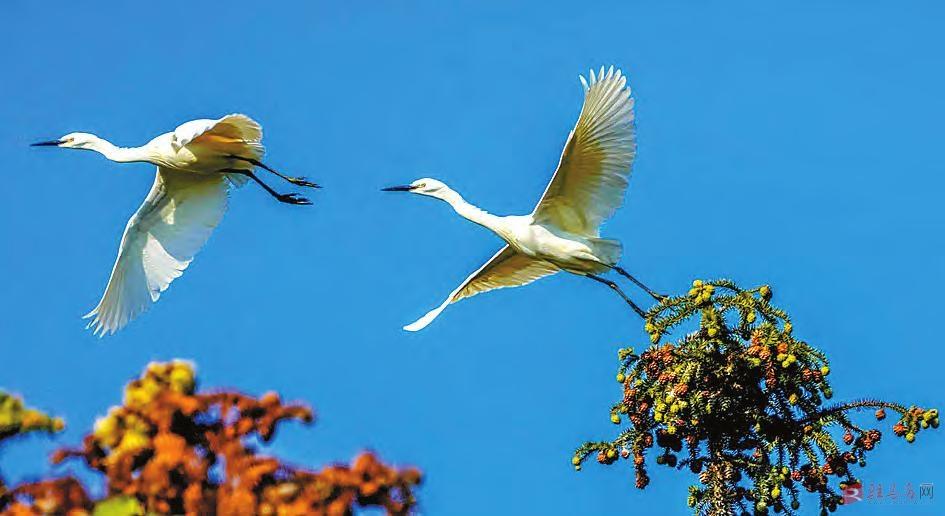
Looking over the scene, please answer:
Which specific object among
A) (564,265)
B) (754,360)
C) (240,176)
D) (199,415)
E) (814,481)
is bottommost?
(199,415)

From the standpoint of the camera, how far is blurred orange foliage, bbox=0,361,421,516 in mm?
6148

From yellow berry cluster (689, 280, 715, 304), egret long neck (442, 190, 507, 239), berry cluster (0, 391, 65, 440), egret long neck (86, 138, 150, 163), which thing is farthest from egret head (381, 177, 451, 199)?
berry cluster (0, 391, 65, 440)

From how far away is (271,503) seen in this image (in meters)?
6.12

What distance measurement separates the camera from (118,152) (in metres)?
19.3

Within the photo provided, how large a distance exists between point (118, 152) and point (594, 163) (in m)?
7.12

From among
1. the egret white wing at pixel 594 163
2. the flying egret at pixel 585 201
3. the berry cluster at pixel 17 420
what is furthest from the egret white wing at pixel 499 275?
the berry cluster at pixel 17 420

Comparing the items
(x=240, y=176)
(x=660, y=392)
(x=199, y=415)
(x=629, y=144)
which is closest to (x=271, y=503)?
(x=199, y=415)

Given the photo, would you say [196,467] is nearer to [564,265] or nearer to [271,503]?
[271,503]

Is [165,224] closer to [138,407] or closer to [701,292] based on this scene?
[701,292]

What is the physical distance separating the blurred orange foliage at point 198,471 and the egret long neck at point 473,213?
403 inches

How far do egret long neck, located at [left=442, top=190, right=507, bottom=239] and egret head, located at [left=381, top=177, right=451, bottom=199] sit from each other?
4.5 inches

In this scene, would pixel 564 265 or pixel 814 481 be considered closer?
pixel 814 481

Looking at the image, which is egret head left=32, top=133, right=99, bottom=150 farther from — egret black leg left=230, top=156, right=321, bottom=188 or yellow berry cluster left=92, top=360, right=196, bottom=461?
yellow berry cluster left=92, top=360, right=196, bottom=461

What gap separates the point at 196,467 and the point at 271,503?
413 mm
